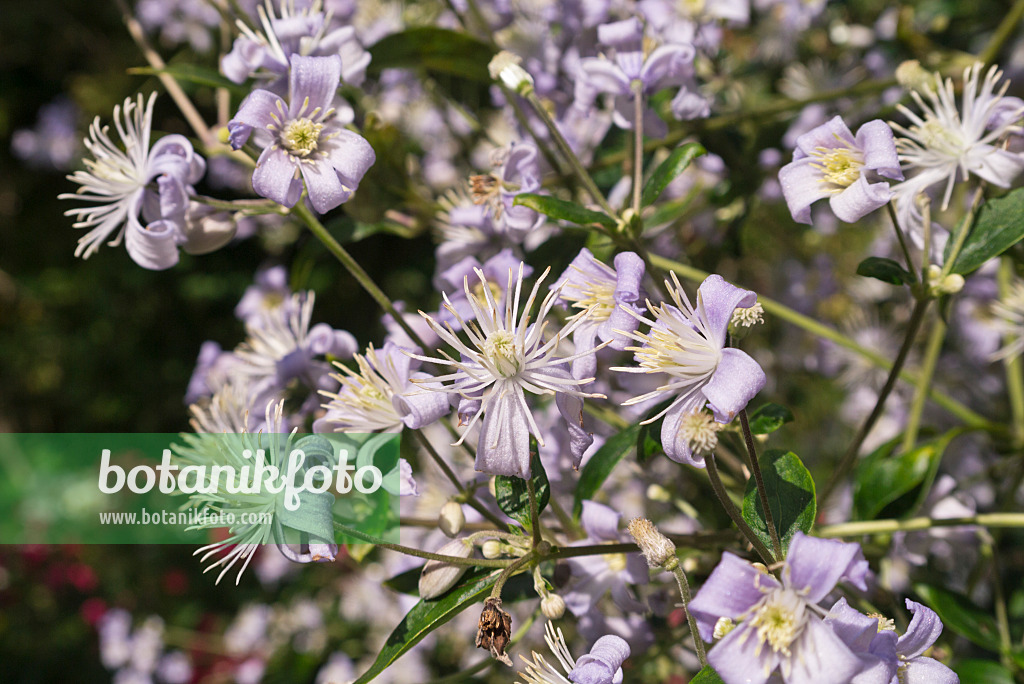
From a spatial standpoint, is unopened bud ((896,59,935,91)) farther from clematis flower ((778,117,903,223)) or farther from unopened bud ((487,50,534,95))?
unopened bud ((487,50,534,95))

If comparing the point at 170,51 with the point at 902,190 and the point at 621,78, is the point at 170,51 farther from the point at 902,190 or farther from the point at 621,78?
the point at 902,190

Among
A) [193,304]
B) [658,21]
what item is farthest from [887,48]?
[193,304]

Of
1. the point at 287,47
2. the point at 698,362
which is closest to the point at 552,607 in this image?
Result: the point at 698,362

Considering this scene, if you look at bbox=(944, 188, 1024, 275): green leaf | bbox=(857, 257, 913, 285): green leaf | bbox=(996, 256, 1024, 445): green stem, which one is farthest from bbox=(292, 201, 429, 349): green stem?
bbox=(996, 256, 1024, 445): green stem

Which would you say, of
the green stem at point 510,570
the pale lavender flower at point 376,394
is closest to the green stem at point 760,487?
the green stem at point 510,570

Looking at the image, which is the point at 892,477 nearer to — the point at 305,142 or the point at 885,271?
the point at 885,271

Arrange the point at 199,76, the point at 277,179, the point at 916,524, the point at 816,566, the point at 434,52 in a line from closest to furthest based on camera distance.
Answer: the point at 816,566 < the point at 277,179 < the point at 916,524 < the point at 199,76 < the point at 434,52
